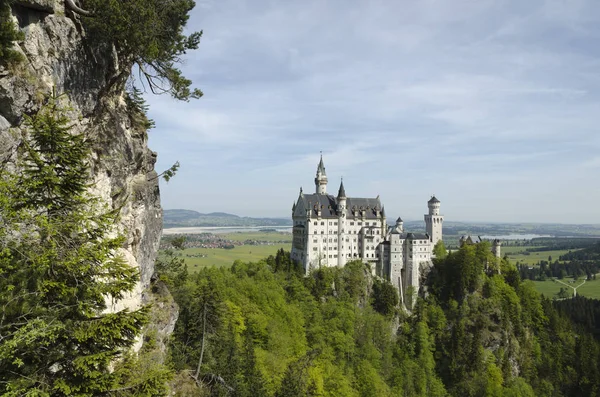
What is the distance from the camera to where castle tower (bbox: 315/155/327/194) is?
10338 centimetres

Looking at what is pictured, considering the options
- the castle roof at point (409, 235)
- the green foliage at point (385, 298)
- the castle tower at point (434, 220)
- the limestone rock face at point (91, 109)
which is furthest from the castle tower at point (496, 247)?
the limestone rock face at point (91, 109)

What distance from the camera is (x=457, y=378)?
89.4 metres

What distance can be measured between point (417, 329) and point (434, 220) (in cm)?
2697

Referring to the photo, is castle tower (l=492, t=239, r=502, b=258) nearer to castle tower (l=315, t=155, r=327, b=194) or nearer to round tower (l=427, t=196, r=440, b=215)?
round tower (l=427, t=196, r=440, b=215)

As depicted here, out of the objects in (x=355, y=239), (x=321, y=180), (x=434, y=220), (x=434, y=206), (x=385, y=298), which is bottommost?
(x=385, y=298)

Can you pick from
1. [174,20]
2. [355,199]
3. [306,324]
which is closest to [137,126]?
[174,20]

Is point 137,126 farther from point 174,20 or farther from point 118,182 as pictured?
point 174,20

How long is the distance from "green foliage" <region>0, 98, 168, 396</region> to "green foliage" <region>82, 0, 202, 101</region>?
11.1 metres

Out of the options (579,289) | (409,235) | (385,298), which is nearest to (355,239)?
(409,235)

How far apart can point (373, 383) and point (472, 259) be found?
4134 centimetres

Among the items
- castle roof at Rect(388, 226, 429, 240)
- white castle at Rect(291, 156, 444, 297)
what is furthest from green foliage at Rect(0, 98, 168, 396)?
castle roof at Rect(388, 226, 429, 240)

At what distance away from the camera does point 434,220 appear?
103 m

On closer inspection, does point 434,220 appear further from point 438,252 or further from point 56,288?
point 56,288

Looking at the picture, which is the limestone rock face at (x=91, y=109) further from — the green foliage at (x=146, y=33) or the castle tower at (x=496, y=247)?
the castle tower at (x=496, y=247)
